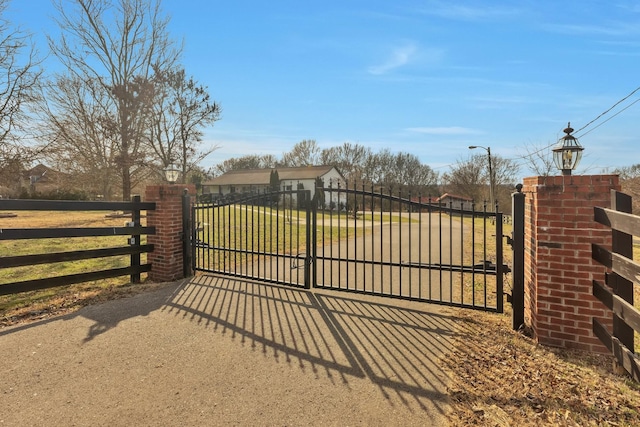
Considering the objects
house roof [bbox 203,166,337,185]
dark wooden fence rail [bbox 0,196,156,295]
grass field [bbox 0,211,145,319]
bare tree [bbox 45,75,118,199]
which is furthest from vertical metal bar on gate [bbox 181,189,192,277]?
house roof [bbox 203,166,337,185]

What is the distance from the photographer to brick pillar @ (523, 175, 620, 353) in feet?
10.9

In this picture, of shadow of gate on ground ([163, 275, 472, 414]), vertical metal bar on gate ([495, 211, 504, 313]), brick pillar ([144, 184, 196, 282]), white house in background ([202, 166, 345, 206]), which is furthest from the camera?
white house in background ([202, 166, 345, 206])

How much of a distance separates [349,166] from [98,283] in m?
50.5

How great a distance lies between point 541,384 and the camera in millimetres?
2832

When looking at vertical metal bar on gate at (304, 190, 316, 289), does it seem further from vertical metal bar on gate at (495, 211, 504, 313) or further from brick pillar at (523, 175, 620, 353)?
brick pillar at (523, 175, 620, 353)

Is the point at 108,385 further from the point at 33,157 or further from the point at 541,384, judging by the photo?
the point at 33,157

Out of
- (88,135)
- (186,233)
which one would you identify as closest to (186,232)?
(186,233)

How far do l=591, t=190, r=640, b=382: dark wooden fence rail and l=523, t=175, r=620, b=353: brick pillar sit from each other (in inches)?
3.5

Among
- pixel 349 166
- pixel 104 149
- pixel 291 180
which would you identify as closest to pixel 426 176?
pixel 349 166

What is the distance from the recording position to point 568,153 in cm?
383

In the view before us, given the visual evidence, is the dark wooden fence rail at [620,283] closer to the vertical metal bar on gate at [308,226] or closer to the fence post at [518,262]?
the fence post at [518,262]

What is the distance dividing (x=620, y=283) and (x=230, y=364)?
3678 millimetres

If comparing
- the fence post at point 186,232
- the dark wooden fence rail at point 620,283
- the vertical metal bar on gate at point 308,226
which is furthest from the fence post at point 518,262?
the fence post at point 186,232

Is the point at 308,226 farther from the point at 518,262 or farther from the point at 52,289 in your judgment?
the point at 52,289
